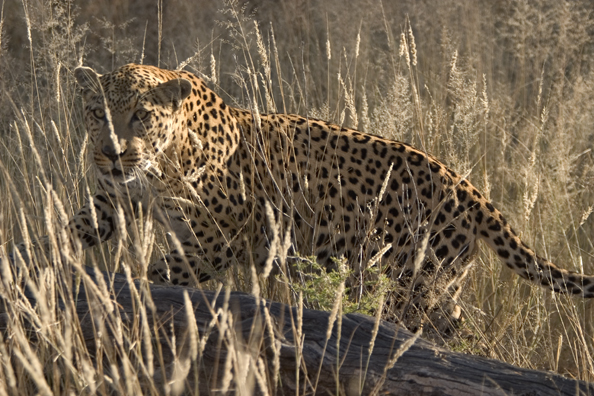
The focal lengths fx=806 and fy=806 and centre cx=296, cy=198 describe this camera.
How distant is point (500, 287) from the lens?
462 cm

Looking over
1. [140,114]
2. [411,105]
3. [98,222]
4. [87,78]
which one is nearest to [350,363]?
[140,114]

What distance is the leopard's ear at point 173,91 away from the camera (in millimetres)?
4074

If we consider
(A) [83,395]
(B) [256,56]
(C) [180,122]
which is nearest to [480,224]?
(C) [180,122]

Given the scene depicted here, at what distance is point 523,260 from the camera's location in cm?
399

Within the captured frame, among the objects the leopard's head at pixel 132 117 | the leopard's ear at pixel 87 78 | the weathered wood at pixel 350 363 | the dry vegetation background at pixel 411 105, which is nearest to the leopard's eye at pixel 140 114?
the leopard's head at pixel 132 117

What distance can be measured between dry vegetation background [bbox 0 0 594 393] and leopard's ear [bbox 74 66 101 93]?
0.41 feet

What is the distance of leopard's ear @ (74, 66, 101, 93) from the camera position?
414 centimetres

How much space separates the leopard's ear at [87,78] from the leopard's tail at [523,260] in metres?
2.09

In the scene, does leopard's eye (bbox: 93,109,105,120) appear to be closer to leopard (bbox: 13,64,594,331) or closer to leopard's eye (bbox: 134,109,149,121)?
leopard (bbox: 13,64,594,331)

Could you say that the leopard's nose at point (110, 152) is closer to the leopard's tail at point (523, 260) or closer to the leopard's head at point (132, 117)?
the leopard's head at point (132, 117)

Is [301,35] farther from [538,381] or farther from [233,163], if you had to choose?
[538,381]

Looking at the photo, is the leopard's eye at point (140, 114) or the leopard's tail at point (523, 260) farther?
the leopard's eye at point (140, 114)

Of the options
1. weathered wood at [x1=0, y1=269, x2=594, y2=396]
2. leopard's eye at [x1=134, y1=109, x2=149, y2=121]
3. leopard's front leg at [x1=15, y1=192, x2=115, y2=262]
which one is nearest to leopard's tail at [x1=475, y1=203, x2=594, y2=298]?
weathered wood at [x1=0, y1=269, x2=594, y2=396]

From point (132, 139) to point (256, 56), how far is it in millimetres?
4479
